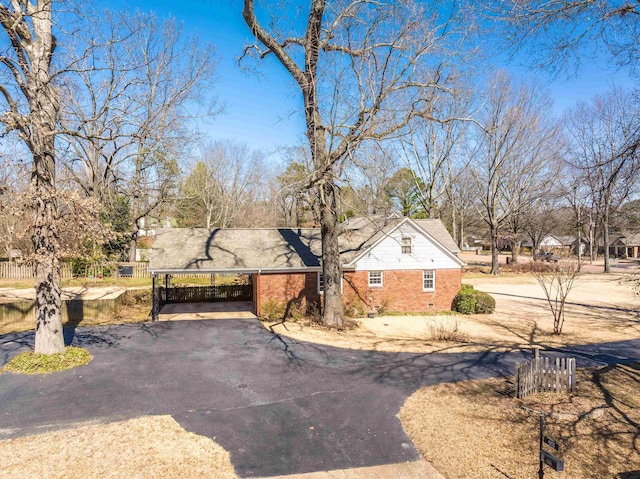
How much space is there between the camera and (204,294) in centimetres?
2525

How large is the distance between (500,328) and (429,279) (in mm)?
5403

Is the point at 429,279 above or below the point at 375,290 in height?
above

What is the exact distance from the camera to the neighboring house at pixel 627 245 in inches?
2753

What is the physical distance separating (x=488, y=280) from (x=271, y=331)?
28.3 m

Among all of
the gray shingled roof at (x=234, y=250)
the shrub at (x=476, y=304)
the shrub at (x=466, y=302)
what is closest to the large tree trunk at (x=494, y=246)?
the shrub at (x=466, y=302)

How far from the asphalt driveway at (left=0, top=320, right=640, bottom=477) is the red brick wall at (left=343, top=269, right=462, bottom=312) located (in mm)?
7013

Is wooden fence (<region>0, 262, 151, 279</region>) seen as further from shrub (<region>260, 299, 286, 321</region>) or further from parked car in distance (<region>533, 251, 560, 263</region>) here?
parked car in distance (<region>533, 251, 560, 263</region>)

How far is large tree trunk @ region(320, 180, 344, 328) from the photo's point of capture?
1845cm

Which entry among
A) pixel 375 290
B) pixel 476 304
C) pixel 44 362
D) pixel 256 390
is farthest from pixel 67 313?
pixel 476 304

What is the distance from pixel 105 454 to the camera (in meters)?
7.41

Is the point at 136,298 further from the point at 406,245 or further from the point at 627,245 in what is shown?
the point at 627,245

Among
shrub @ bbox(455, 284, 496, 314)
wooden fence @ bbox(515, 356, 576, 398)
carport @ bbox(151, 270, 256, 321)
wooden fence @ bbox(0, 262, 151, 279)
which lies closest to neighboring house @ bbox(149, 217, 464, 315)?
carport @ bbox(151, 270, 256, 321)

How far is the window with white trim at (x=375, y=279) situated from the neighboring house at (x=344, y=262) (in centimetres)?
6

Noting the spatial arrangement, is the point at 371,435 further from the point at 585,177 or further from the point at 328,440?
the point at 585,177
